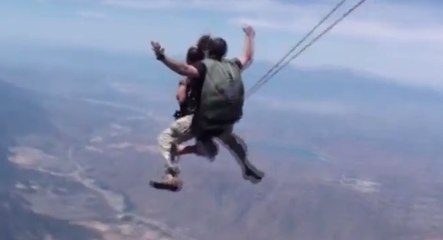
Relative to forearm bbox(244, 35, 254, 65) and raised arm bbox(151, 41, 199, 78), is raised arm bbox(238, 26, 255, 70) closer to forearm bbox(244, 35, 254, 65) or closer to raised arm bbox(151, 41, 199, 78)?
forearm bbox(244, 35, 254, 65)

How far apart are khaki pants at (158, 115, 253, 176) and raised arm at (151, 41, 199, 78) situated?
0.82 meters

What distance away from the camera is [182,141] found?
9.23m

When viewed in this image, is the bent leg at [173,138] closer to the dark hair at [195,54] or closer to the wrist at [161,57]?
the dark hair at [195,54]

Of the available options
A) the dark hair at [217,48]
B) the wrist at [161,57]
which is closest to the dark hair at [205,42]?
the dark hair at [217,48]

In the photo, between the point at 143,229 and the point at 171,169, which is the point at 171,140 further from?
the point at 143,229

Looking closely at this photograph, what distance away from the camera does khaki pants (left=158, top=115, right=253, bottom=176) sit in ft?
29.4

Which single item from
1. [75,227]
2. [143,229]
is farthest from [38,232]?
[143,229]

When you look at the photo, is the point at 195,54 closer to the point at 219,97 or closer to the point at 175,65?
the point at 219,97

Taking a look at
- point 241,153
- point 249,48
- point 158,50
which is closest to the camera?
point 158,50

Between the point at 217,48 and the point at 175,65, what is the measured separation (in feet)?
2.78

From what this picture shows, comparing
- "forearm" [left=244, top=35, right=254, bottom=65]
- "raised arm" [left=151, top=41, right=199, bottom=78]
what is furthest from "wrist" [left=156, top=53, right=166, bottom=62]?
"forearm" [left=244, top=35, right=254, bottom=65]

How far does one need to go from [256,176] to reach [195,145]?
1.04 metres

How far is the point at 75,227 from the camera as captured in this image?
18962cm

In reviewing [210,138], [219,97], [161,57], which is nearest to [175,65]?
[161,57]
